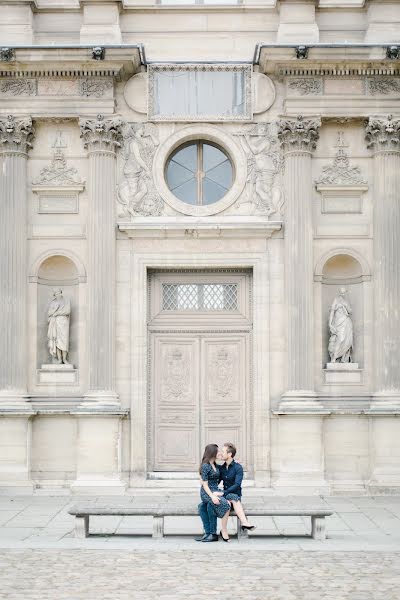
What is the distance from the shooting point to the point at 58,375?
1994cm

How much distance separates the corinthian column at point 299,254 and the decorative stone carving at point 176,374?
2062 millimetres

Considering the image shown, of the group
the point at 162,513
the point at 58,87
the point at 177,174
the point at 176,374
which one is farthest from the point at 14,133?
the point at 162,513

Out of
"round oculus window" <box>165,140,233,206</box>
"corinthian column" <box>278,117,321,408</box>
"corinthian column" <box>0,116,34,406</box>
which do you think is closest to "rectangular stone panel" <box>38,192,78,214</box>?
"corinthian column" <box>0,116,34,406</box>

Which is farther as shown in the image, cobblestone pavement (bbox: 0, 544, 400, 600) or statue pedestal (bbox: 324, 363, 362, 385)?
statue pedestal (bbox: 324, 363, 362, 385)

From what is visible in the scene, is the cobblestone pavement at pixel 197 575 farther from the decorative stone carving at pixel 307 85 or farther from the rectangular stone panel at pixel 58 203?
the decorative stone carving at pixel 307 85

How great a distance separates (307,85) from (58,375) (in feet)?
24.2

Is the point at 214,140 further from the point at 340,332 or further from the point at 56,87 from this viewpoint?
the point at 340,332

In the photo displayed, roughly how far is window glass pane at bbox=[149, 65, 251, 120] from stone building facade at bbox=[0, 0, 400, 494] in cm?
4

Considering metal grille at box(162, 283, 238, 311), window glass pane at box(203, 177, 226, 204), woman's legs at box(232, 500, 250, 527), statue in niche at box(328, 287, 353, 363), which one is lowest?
woman's legs at box(232, 500, 250, 527)

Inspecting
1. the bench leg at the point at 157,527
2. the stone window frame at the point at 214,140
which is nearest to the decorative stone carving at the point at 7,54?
the stone window frame at the point at 214,140

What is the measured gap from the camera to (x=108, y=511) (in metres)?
14.1

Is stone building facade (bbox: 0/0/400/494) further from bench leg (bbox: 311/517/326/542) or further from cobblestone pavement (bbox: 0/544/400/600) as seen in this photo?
cobblestone pavement (bbox: 0/544/400/600)

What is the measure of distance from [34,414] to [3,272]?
2.78 meters

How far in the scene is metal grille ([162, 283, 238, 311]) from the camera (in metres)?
20.5
